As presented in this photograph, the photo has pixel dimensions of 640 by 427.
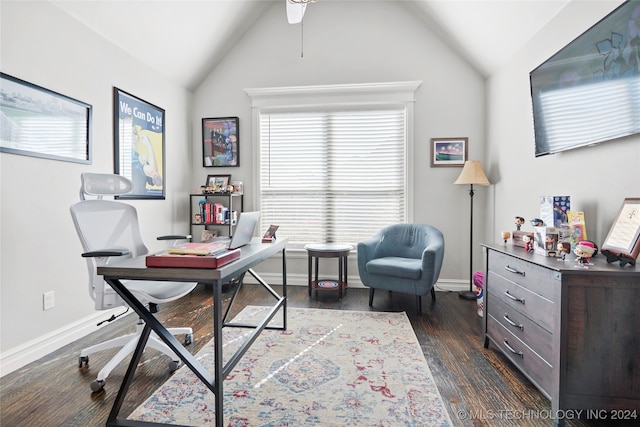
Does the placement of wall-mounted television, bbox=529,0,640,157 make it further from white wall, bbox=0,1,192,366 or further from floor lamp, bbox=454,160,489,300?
white wall, bbox=0,1,192,366

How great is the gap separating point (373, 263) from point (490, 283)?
3.81 feet

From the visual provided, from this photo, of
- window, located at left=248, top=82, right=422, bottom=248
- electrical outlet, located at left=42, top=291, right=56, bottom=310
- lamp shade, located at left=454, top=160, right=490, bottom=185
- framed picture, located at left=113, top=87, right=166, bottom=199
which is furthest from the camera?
window, located at left=248, top=82, right=422, bottom=248

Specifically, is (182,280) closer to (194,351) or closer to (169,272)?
(169,272)

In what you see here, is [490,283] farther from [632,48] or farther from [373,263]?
[632,48]

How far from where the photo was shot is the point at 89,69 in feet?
9.01

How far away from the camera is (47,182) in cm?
236

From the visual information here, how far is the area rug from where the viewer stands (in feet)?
5.22

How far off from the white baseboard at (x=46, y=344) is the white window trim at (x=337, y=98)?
219 centimetres

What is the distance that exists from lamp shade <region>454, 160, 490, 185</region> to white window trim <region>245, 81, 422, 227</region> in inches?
24.1

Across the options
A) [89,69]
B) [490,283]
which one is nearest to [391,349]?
[490,283]

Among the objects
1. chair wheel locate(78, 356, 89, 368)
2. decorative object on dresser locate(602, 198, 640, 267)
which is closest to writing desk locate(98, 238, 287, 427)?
chair wheel locate(78, 356, 89, 368)

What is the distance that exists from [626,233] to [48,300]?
3.71 meters

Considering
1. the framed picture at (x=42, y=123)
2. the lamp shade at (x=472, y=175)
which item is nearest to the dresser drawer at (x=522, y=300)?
the lamp shade at (x=472, y=175)

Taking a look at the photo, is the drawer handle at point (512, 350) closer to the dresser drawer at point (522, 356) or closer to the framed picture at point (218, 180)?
the dresser drawer at point (522, 356)
